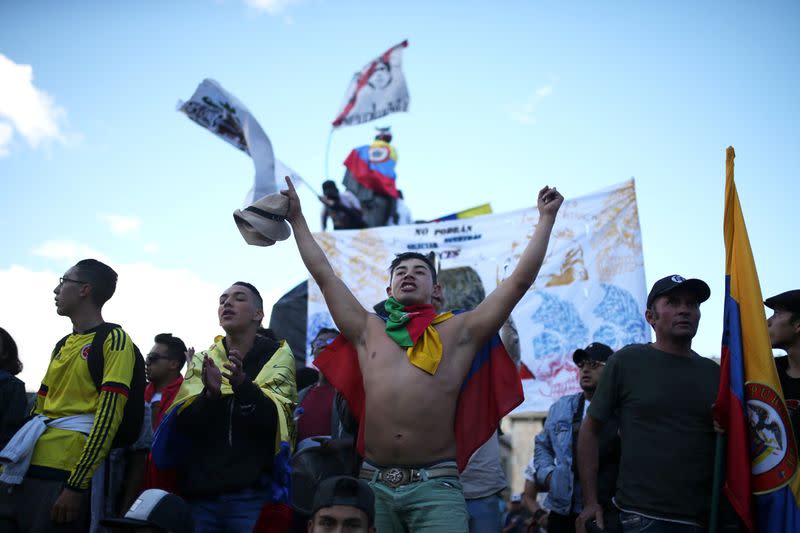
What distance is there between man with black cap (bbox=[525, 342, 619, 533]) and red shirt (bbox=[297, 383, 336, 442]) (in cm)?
150

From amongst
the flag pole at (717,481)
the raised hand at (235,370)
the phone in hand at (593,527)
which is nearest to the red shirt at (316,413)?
the raised hand at (235,370)

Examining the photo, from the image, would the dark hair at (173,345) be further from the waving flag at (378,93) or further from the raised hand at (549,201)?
the waving flag at (378,93)

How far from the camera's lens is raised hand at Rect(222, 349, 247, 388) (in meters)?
3.31

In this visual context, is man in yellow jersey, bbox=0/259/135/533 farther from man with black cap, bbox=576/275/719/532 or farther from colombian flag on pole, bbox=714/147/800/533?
colombian flag on pole, bbox=714/147/800/533

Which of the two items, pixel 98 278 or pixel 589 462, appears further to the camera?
pixel 98 278

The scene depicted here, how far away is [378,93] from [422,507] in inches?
394

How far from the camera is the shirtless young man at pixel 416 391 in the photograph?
120 inches

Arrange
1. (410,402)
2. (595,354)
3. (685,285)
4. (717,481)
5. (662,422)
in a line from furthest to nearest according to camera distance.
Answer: (595,354) → (685,285) → (662,422) → (717,481) → (410,402)

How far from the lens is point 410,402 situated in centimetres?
321

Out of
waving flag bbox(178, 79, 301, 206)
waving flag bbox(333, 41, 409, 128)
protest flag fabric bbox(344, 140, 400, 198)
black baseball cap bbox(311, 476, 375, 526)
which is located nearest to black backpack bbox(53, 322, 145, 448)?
black baseball cap bbox(311, 476, 375, 526)

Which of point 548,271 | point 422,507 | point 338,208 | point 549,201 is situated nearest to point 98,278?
point 422,507

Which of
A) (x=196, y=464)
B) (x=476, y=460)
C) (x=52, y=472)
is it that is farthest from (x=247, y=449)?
(x=476, y=460)

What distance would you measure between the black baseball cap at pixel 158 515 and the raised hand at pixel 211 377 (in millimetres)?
538

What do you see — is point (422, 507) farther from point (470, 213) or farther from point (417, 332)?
point (470, 213)
